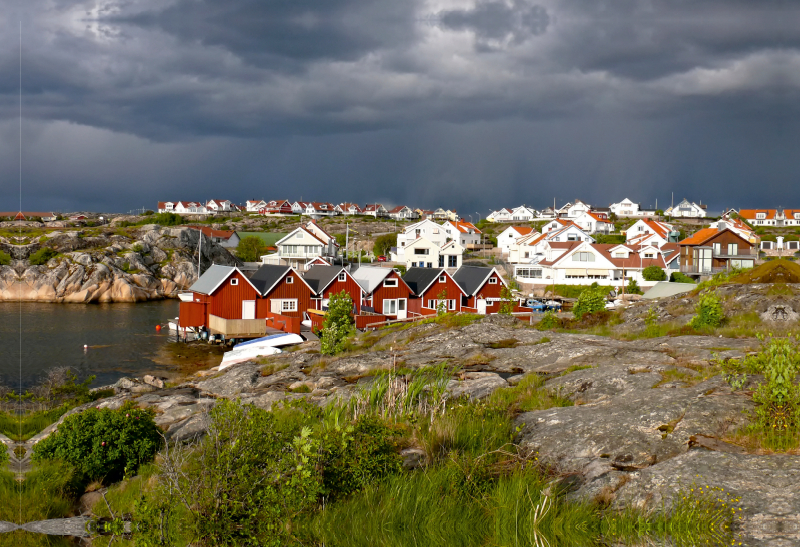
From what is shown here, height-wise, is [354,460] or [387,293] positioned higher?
[387,293]

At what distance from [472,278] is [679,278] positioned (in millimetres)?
30579

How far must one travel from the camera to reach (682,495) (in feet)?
18.3

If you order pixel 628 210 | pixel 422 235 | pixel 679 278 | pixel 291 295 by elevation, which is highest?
pixel 628 210

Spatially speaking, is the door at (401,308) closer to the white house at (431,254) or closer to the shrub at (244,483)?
the white house at (431,254)

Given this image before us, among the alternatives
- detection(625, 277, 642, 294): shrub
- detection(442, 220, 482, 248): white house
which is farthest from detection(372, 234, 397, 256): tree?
detection(625, 277, 642, 294): shrub

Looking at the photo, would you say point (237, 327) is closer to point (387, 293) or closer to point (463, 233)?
point (387, 293)

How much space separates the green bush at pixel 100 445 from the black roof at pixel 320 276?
4241cm

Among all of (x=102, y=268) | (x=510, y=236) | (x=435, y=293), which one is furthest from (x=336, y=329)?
(x=510, y=236)

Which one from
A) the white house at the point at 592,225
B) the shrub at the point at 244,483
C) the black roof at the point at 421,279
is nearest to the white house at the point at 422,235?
the black roof at the point at 421,279

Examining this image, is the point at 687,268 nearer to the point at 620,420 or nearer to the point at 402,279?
the point at 402,279

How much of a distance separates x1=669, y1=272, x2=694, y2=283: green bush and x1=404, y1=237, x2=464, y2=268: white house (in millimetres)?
31436

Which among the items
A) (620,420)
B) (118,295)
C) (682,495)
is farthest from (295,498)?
(118,295)

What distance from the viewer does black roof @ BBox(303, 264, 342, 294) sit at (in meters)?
53.5

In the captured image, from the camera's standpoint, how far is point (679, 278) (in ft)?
230
